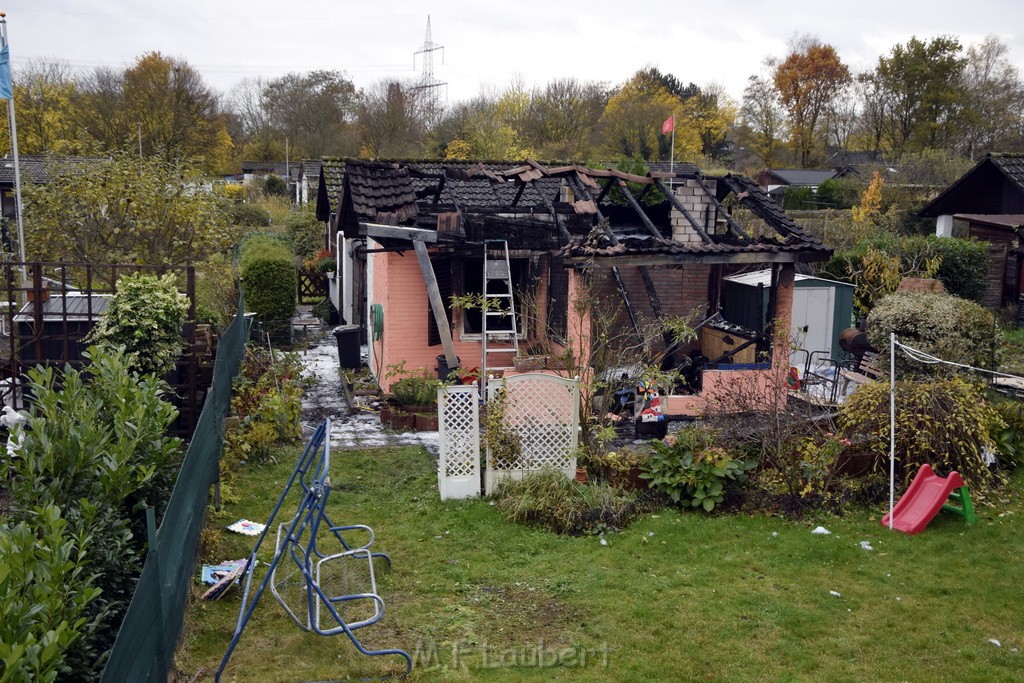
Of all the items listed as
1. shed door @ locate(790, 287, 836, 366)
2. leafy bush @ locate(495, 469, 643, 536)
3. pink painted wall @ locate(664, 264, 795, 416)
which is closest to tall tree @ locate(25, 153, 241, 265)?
leafy bush @ locate(495, 469, 643, 536)

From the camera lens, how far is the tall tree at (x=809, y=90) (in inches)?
2259

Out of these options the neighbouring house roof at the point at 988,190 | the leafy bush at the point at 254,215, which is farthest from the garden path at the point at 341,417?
the leafy bush at the point at 254,215

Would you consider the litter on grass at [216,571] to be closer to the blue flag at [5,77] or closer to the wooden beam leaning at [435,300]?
the wooden beam leaning at [435,300]

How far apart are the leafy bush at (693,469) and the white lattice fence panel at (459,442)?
5.94 ft

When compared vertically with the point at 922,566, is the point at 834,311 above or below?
above

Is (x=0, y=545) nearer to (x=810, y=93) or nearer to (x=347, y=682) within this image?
(x=347, y=682)

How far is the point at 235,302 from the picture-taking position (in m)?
15.6

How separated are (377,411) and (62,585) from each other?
8.88m

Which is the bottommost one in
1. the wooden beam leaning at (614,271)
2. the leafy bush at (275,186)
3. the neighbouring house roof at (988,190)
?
the wooden beam leaning at (614,271)

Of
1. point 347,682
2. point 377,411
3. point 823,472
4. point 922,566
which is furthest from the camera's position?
point 377,411

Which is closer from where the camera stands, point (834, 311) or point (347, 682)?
point (347, 682)

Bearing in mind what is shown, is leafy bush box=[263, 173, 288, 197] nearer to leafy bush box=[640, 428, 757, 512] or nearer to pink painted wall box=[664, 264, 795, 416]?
pink painted wall box=[664, 264, 795, 416]

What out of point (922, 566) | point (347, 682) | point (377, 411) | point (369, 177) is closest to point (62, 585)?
point (347, 682)

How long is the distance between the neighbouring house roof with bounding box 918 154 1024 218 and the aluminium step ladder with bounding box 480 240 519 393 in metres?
15.7
